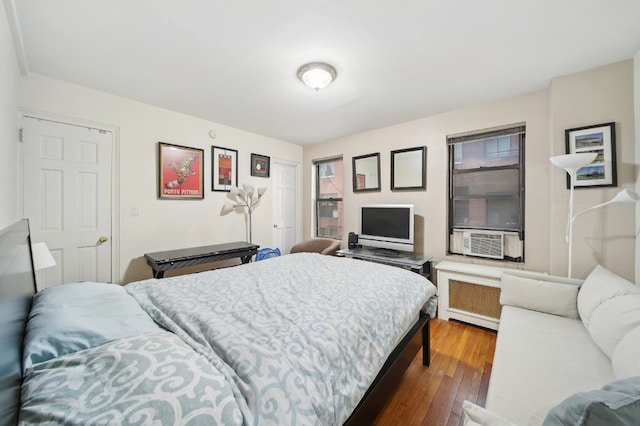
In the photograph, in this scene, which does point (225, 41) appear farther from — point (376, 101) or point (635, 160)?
point (635, 160)

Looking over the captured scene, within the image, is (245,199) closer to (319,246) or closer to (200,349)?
(319,246)

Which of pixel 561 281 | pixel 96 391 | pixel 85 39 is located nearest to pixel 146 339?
pixel 96 391

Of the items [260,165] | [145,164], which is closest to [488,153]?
[260,165]

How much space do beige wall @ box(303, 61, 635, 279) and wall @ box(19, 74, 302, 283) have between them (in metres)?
2.49

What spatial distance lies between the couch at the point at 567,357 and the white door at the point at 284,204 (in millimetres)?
3498

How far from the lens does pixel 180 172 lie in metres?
3.21

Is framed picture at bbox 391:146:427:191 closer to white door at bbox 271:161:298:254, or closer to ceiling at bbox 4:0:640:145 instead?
ceiling at bbox 4:0:640:145

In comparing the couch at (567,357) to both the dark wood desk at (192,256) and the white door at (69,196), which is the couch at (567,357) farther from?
the white door at (69,196)

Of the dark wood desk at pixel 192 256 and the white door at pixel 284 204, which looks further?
the white door at pixel 284 204

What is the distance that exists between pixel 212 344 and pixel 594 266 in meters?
3.07

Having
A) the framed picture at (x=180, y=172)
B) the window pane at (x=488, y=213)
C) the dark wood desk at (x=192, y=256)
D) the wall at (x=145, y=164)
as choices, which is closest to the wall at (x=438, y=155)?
the window pane at (x=488, y=213)

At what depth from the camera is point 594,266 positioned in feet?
6.97

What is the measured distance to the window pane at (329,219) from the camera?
4484 millimetres

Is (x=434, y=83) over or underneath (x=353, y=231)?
over
